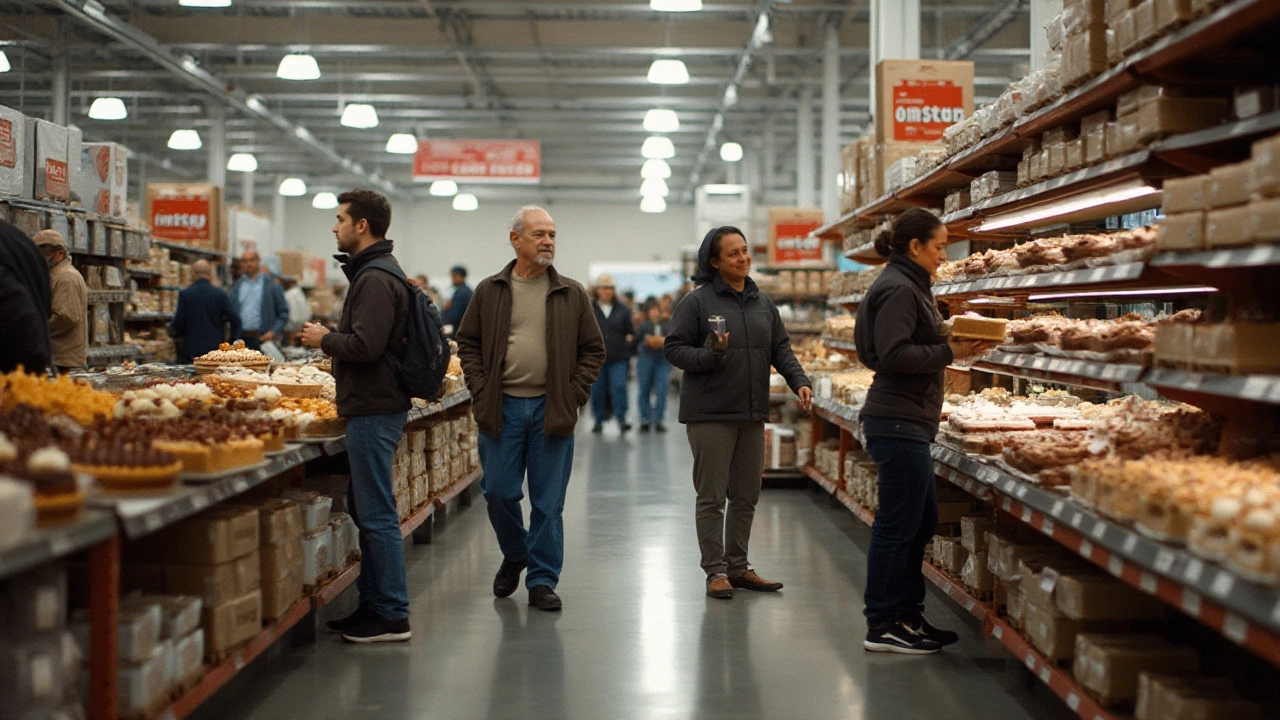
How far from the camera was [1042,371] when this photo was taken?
4.32 meters

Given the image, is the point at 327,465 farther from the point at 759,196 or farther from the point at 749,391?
the point at 759,196

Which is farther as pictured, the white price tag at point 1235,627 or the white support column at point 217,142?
the white support column at point 217,142

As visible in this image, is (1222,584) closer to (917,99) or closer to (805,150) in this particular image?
(917,99)

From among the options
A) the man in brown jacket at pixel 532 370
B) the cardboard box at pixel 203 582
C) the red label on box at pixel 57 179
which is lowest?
the cardboard box at pixel 203 582

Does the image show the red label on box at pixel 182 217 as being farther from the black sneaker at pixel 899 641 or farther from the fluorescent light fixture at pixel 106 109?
the black sneaker at pixel 899 641

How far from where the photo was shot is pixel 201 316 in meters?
10.2

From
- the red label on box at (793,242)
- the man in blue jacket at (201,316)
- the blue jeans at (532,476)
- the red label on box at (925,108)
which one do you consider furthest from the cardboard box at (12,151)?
the red label on box at (793,242)

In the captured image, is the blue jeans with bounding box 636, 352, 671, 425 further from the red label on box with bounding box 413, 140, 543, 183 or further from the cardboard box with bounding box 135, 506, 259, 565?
the cardboard box with bounding box 135, 506, 259, 565

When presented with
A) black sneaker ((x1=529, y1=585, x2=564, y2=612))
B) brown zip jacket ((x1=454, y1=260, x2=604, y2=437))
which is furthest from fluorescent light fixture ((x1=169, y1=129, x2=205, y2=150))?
black sneaker ((x1=529, y1=585, x2=564, y2=612))

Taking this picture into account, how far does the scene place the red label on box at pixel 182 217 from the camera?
44.0ft

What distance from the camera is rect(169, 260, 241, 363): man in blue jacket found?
10.2 metres

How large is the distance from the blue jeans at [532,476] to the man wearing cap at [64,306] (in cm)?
338

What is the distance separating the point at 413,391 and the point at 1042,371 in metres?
2.52

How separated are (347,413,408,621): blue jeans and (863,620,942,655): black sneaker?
1955 mm
